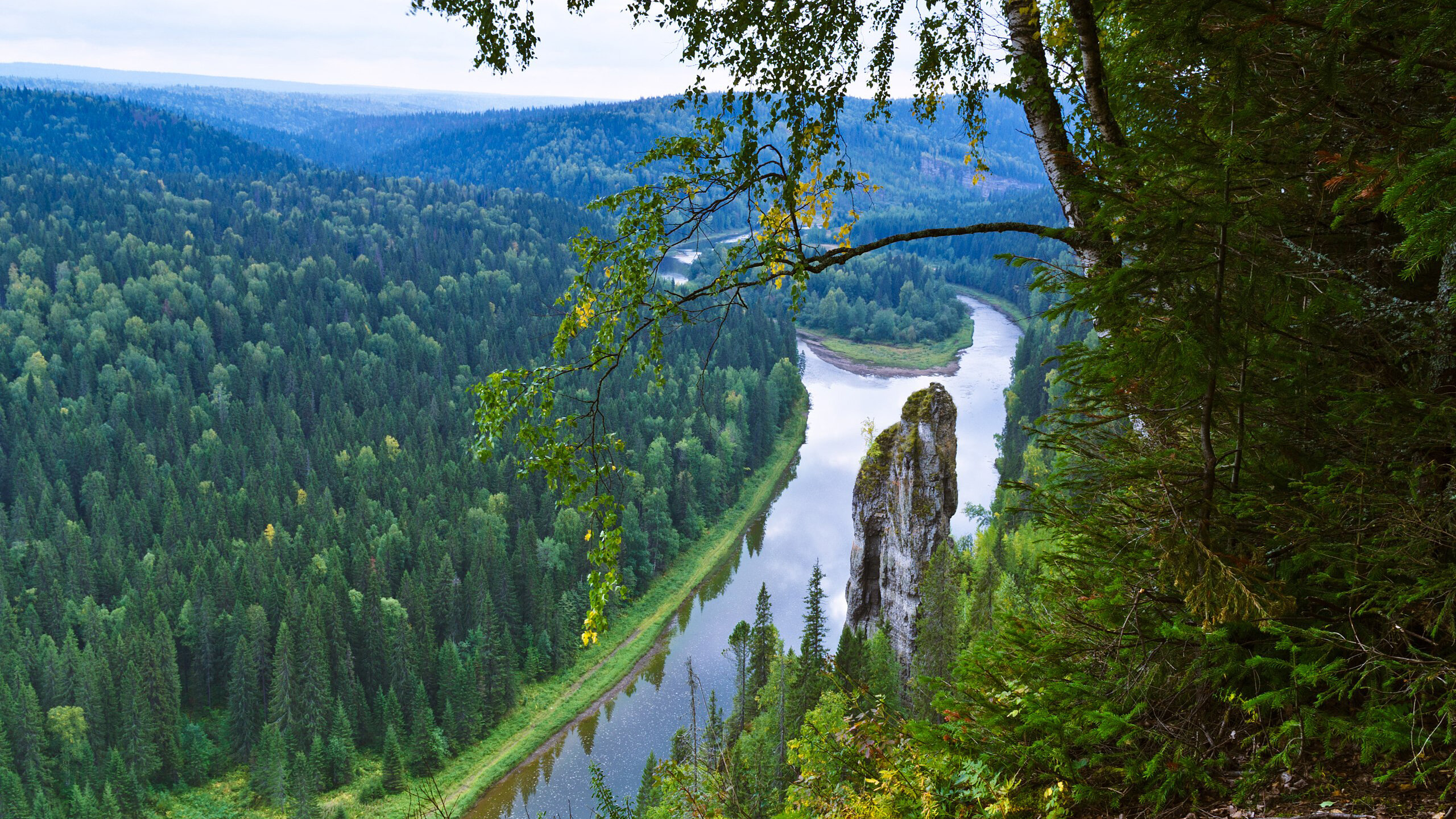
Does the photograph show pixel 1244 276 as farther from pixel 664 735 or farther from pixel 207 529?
pixel 207 529

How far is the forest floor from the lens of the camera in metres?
87.4

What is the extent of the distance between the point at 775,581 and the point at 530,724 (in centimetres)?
1531

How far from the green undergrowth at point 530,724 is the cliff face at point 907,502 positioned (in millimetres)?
16318

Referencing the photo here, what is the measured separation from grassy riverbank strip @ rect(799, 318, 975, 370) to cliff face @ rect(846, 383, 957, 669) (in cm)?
5953

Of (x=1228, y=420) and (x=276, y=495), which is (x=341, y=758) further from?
(x=1228, y=420)

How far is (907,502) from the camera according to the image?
2791 cm

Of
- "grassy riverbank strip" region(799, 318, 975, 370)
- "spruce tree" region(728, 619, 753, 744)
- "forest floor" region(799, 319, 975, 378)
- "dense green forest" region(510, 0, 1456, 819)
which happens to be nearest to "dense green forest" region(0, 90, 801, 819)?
"dense green forest" region(510, 0, 1456, 819)

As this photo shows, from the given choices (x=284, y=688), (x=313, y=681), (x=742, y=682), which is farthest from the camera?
(x=313, y=681)

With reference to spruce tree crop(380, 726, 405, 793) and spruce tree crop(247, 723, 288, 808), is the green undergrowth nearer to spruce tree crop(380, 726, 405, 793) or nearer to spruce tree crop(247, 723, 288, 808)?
spruce tree crop(380, 726, 405, 793)

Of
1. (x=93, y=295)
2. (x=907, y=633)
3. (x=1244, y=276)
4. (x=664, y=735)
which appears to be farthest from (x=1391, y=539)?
(x=93, y=295)

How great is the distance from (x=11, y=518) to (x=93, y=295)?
41647 mm

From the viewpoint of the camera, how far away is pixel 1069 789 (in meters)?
4.35

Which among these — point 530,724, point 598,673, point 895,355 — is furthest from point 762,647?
point 895,355

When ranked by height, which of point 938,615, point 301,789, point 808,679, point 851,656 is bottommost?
point 301,789
